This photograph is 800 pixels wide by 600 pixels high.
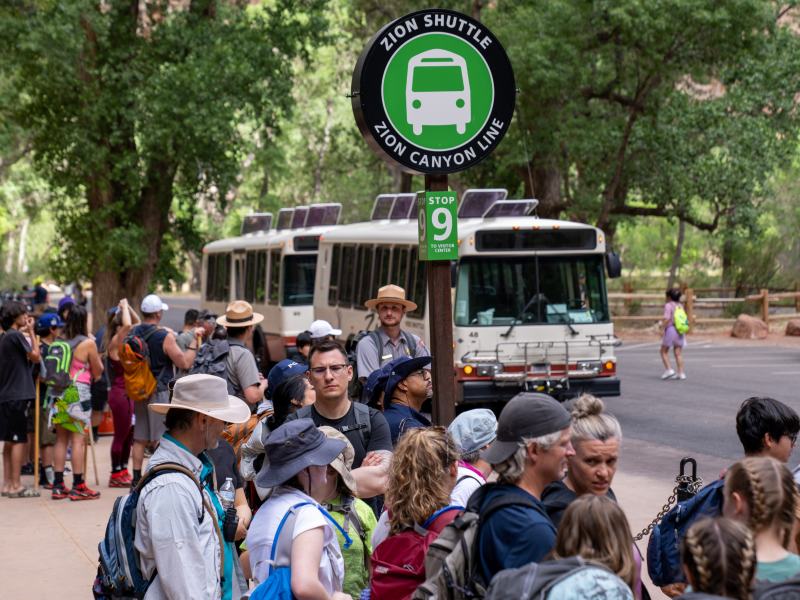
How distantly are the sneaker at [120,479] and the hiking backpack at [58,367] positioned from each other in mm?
1256

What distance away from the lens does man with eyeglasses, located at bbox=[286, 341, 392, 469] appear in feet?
21.2

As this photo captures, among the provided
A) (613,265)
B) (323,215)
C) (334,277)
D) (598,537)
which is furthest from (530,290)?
(598,537)

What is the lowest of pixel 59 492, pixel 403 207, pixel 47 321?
pixel 59 492

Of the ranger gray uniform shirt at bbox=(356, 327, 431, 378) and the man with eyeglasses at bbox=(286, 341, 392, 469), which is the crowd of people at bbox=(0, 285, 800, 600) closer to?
the man with eyeglasses at bbox=(286, 341, 392, 469)

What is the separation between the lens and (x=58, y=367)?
11.8m

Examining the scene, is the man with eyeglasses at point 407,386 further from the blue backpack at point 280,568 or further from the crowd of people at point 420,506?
the blue backpack at point 280,568

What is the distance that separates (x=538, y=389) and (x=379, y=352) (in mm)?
7607

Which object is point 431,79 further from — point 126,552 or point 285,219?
point 285,219

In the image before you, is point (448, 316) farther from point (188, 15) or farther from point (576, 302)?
point (188, 15)

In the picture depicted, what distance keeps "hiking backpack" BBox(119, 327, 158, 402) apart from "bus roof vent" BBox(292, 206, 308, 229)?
15.2m

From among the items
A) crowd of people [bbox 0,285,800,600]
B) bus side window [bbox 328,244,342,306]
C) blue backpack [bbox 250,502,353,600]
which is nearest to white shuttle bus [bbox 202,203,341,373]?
bus side window [bbox 328,244,342,306]

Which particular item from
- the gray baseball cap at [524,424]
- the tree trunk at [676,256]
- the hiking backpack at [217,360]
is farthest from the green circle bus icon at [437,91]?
the tree trunk at [676,256]

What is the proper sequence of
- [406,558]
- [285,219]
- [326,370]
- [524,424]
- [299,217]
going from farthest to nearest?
[285,219] → [299,217] → [326,370] → [406,558] → [524,424]

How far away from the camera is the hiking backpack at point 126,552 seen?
4801 mm
